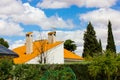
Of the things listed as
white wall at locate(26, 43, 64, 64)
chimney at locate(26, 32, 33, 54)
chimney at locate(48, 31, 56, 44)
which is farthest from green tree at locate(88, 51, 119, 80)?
chimney at locate(48, 31, 56, 44)

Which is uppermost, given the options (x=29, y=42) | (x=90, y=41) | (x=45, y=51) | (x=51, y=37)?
(x=90, y=41)

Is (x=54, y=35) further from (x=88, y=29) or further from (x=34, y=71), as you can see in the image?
(x=34, y=71)

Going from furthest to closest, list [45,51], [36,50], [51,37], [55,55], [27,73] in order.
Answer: [36,50] → [51,37] → [55,55] → [45,51] → [27,73]

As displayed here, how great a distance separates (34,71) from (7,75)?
2849mm

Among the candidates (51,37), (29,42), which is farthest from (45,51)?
(51,37)

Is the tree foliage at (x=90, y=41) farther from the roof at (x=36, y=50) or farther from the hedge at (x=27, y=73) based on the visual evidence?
the hedge at (x=27, y=73)

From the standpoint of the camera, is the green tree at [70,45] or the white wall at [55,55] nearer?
the white wall at [55,55]

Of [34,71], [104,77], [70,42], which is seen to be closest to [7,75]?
[34,71]

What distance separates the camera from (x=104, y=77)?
3544 centimetres

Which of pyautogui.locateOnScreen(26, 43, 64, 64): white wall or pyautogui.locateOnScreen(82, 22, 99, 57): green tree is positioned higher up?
pyautogui.locateOnScreen(82, 22, 99, 57): green tree

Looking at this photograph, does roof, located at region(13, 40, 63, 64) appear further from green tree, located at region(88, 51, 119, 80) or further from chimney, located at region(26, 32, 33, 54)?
green tree, located at region(88, 51, 119, 80)

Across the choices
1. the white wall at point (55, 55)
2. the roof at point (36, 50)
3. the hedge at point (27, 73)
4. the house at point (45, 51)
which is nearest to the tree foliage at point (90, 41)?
the house at point (45, 51)

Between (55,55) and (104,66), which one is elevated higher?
(55,55)

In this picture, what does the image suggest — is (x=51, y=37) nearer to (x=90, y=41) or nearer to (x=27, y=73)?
(x=90, y=41)
